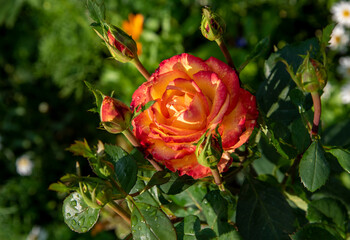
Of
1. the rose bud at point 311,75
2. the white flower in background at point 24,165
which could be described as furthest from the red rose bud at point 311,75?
the white flower in background at point 24,165

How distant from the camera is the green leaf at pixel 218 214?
0.47 meters

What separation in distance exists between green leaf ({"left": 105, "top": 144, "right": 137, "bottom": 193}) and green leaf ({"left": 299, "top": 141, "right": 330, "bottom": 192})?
184mm

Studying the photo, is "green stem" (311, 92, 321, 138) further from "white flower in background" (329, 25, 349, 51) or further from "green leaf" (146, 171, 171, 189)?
"white flower in background" (329, 25, 349, 51)

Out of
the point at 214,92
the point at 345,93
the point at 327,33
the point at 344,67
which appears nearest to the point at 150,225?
the point at 214,92

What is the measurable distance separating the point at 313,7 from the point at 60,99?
119cm

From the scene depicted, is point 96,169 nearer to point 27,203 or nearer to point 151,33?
point 151,33

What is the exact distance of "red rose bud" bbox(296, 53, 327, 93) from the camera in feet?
1.24

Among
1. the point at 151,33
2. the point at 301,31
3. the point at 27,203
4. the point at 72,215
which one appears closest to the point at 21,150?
the point at 27,203

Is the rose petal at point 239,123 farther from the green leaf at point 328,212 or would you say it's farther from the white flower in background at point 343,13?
the white flower in background at point 343,13

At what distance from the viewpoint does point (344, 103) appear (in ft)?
4.59

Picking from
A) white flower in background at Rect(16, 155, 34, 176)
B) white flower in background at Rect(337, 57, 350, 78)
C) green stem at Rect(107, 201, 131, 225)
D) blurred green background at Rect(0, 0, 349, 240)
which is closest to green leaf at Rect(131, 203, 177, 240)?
green stem at Rect(107, 201, 131, 225)

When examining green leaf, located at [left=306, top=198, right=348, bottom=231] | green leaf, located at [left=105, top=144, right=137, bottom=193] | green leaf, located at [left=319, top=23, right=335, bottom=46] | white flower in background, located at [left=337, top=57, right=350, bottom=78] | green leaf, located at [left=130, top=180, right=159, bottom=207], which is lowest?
white flower in background, located at [left=337, top=57, right=350, bottom=78]

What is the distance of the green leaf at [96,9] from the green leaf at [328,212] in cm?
39

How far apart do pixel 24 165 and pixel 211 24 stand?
144 centimetres
